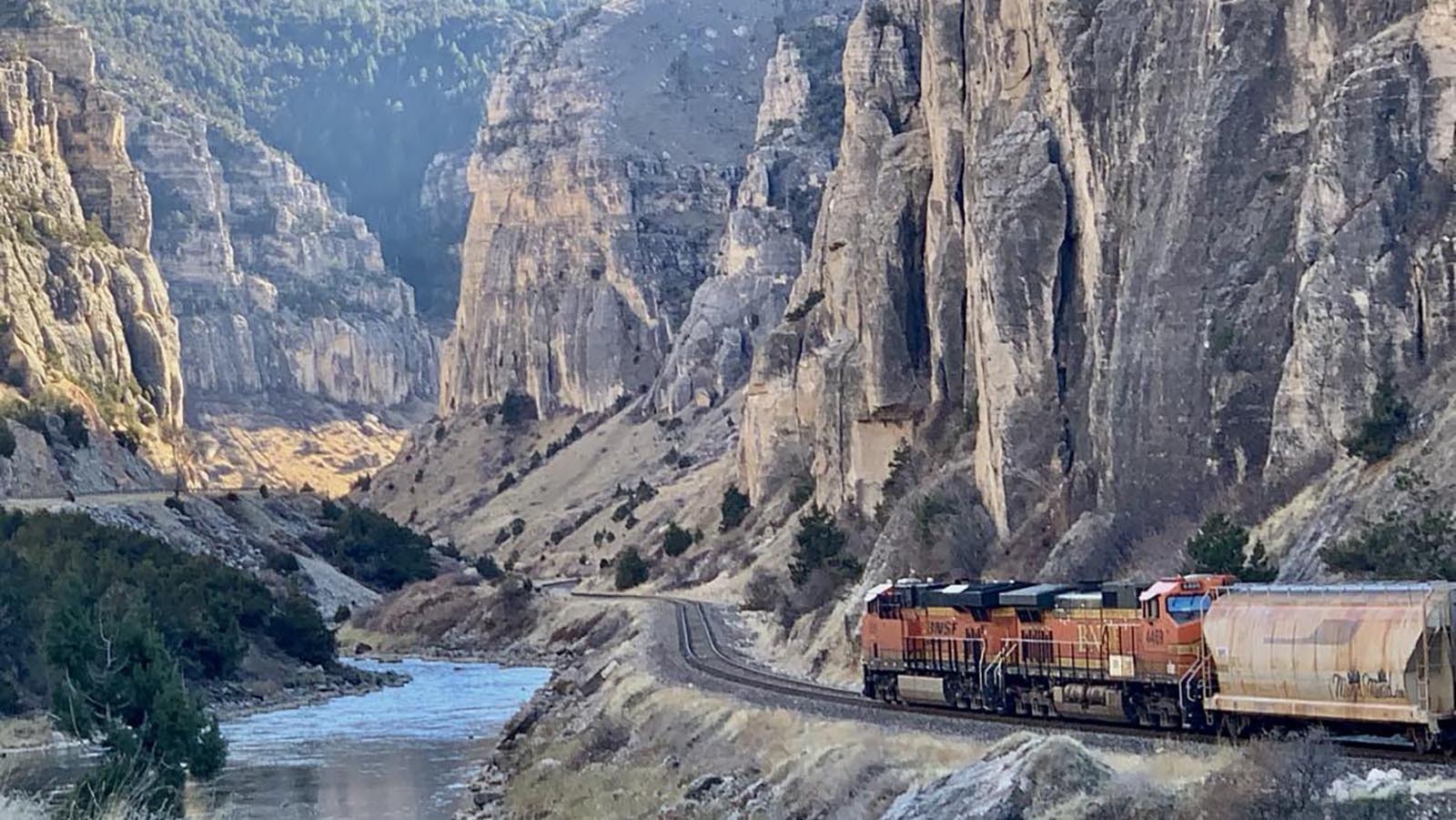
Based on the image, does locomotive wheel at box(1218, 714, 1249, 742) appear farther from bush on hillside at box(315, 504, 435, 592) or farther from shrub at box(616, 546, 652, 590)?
bush on hillside at box(315, 504, 435, 592)

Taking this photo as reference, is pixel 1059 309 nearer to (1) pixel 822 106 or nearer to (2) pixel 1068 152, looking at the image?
(2) pixel 1068 152

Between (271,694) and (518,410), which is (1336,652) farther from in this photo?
(518,410)

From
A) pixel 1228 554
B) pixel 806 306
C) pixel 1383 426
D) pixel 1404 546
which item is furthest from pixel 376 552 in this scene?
pixel 1404 546

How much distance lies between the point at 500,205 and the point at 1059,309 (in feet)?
458

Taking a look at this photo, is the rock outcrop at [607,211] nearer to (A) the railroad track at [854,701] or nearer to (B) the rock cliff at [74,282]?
(B) the rock cliff at [74,282]

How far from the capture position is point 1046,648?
39500 millimetres

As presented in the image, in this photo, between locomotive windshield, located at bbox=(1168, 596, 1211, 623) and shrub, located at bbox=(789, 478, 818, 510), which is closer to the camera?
locomotive windshield, located at bbox=(1168, 596, 1211, 623)

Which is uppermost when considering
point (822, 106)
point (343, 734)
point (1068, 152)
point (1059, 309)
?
point (822, 106)

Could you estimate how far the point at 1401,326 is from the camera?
44656 millimetres

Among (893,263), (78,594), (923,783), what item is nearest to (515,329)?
(893,263)

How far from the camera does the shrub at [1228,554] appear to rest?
42.0 meters

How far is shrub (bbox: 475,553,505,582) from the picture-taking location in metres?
125

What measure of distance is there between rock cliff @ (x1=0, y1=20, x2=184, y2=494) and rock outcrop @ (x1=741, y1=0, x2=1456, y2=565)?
231 feet

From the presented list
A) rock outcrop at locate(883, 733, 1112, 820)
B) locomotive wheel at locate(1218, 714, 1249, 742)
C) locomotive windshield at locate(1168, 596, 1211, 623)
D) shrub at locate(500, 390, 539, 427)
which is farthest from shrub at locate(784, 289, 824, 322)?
rock outcrop at locate(883, 733, 1112, 820)
